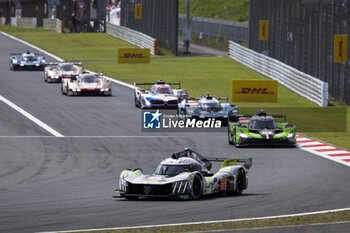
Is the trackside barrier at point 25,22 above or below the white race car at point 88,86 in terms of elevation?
above

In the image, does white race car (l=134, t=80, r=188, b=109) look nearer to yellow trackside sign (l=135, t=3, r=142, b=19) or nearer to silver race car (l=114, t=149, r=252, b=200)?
silver race car (l=114, t=149, r=252, b=200)

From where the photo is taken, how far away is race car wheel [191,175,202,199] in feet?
63.7

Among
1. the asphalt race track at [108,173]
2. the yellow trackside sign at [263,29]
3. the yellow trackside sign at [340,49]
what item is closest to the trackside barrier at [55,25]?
the yellow trackside sign at [263,29]

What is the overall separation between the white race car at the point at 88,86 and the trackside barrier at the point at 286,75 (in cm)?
1188

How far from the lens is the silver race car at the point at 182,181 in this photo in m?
19.2

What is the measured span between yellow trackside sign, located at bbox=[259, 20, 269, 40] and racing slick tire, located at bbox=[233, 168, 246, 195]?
47.2 meters

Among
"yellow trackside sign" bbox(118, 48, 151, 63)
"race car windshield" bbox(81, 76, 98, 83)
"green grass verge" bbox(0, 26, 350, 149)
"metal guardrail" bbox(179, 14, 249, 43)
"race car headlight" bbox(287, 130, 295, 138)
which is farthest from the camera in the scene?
"metal guardrail" bbox(179, 14, 249, 43)

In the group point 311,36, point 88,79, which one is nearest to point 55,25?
point 311,36

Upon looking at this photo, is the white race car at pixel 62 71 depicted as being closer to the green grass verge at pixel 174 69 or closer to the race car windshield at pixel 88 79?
the race car windshield at pixel 88 79

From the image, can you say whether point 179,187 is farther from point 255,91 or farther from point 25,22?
point 25,22

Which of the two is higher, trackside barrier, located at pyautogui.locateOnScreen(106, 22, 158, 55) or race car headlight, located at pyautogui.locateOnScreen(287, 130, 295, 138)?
trackside barrier, located at pyautogui.locateOnScreen(106, 22, 158, 55)

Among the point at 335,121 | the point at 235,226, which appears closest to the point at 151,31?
the point at 335,121

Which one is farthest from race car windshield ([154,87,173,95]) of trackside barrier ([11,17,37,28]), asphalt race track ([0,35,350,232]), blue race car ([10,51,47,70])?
trackside barrier ([11,17,37,28])

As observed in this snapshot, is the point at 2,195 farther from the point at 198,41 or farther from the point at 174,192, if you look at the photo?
the point at 198,41
